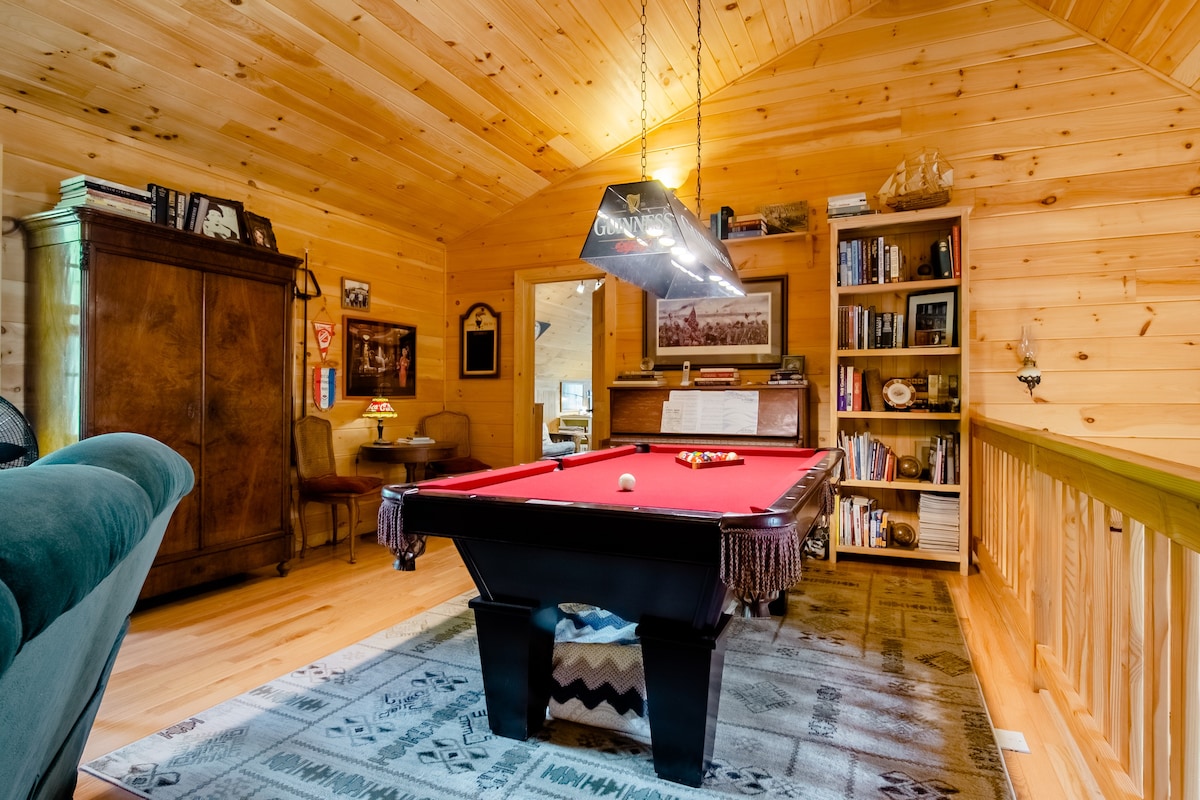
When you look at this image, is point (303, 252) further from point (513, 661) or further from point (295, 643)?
point (513, 661)

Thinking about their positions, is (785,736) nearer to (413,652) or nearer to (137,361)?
(413,652)

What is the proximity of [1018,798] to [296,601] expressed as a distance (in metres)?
3.00

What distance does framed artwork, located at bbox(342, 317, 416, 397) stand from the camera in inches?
178

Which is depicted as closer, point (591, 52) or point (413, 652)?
point (413, 652)

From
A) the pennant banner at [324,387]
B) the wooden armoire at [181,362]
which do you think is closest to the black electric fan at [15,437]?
the wooden armoire at [181,362]

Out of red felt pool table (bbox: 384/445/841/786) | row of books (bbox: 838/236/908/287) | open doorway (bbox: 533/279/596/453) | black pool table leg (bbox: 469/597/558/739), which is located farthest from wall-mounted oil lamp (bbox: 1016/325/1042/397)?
open doorway (bbox: 533/279/596/453)

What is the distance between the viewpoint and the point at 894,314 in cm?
396

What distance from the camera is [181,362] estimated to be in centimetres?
304

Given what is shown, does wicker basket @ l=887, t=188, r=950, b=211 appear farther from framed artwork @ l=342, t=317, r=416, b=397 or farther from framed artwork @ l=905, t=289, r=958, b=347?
framed artwork @ l=342, t=317, r=416, b=397

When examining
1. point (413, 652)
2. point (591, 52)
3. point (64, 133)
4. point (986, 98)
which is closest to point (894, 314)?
point (986, 98)

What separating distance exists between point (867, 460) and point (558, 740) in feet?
9.20

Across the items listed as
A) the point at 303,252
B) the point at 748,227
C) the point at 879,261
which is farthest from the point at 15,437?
the point at 879,261

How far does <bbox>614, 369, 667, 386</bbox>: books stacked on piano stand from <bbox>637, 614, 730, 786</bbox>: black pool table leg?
2774mm

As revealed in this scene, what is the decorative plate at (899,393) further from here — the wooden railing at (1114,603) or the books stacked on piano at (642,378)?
the books stacked on piano at (642,378)
